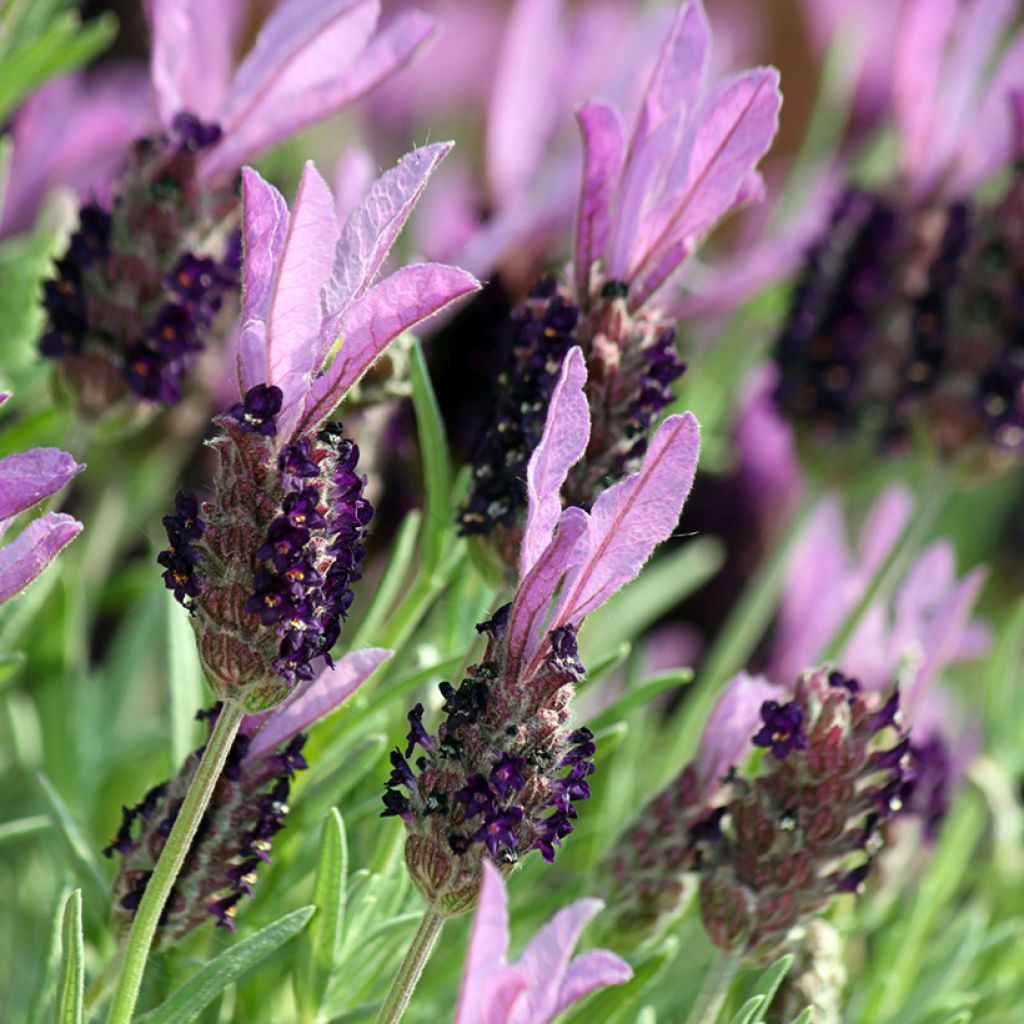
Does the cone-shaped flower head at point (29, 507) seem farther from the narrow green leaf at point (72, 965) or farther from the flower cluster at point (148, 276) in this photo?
the flower cluster at point (148, 276)

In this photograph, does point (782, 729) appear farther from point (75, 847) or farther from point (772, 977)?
point (75, 847)

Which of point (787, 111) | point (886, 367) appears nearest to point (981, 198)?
point (886, 367)

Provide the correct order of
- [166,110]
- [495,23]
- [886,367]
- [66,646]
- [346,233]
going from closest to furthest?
1. [346,233]
2. [166,110]
3. [66,646]
4. [886,367]
5. [495,23]

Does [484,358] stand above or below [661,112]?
below

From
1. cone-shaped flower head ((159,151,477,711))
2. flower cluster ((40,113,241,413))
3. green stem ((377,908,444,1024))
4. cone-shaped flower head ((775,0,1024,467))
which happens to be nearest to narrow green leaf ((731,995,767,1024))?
green stem ((377,908,444,1024))

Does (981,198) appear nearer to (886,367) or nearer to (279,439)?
(886,367)

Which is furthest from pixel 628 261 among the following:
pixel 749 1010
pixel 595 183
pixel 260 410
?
pixel 749 1010
